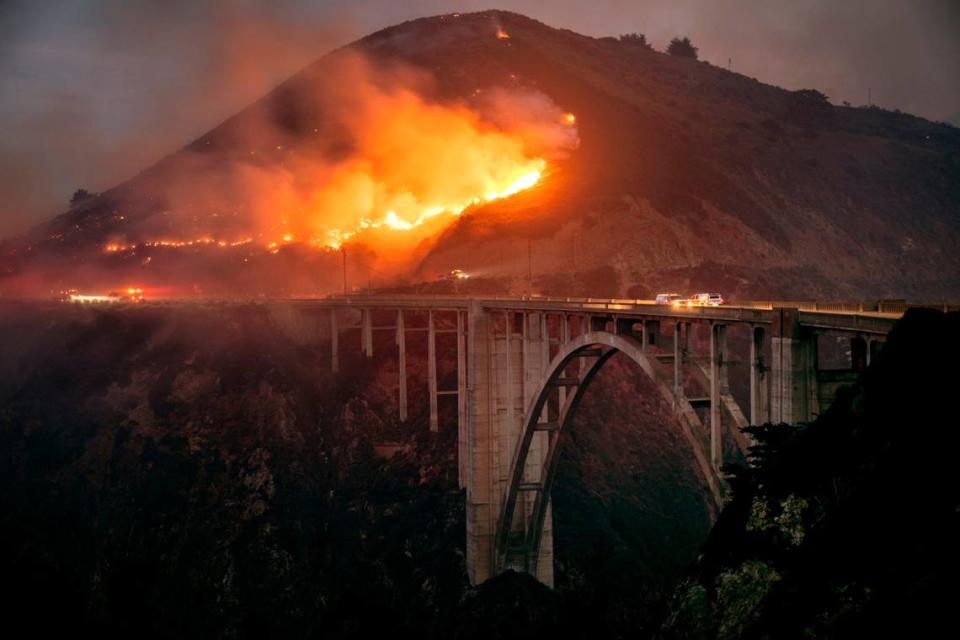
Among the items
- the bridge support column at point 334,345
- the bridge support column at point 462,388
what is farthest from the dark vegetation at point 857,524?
the bridge support column at point 334,345

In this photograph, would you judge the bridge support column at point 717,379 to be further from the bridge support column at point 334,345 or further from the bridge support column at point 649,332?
the bridge support column at point 334,345

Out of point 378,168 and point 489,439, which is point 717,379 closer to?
point 489,439

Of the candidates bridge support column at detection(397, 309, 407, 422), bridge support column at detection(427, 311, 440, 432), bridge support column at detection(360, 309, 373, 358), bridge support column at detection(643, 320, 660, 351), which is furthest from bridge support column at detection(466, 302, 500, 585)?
bridge support column at detection(360, 309, 373, 358)

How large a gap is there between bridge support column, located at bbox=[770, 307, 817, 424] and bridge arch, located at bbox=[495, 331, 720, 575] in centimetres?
849

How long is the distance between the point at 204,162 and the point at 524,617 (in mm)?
153129

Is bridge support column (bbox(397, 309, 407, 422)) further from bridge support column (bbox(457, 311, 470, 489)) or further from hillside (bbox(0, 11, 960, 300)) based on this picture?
hillside (bbox(0, 11, 960, 300))

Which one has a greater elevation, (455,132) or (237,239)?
(455,132)

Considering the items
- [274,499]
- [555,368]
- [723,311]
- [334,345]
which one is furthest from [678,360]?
[334,345]

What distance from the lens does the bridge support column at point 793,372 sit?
22.1m

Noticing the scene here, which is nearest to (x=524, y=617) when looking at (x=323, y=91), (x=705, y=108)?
(x=705, y=108)

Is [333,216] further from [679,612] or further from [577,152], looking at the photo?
[679,612]

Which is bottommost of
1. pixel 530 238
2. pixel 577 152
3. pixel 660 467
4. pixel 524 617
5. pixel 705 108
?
pixel 524 617

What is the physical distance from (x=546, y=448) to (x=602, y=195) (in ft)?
204

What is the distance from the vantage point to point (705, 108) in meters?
154
